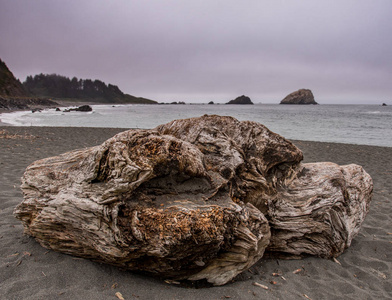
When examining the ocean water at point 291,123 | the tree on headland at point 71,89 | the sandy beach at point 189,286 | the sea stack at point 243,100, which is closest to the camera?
the sandy beach at point 189,286

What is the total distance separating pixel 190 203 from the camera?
2.94 metres

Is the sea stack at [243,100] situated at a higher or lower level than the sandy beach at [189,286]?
higher

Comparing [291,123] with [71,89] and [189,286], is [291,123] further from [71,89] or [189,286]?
[71,89]

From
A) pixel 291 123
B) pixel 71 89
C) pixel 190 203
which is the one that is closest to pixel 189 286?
pixel 190 203

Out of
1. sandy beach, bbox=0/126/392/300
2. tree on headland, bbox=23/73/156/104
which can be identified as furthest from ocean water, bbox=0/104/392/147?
tree on headland, bbox=23/73/156/104

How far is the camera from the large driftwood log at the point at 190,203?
269 centimetres

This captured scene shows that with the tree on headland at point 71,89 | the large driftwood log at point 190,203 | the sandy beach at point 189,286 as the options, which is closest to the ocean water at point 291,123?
the large driftwood log at point 190,203

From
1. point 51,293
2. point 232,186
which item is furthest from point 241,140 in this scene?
point 51,293

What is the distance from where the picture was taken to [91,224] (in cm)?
275

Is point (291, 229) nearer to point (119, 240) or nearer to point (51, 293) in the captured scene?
point (119, 240)

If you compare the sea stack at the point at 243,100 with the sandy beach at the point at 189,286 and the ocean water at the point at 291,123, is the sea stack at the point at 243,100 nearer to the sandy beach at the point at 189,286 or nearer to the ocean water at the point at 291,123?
the ocean water at the point at 291,123

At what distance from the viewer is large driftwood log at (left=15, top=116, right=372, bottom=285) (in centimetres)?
269

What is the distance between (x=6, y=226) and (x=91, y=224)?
225 centimetres

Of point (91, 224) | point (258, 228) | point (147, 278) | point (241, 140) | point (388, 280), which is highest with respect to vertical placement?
point (241, 140)
